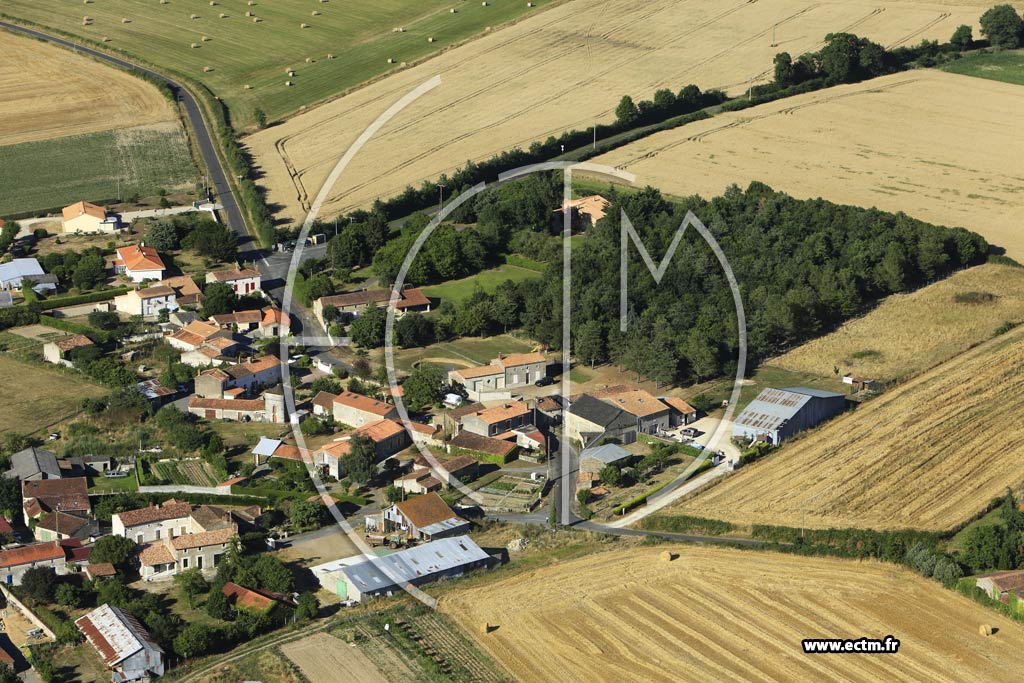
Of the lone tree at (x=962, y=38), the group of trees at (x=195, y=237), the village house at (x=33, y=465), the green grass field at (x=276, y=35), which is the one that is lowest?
the village house at (x=33, y=465)

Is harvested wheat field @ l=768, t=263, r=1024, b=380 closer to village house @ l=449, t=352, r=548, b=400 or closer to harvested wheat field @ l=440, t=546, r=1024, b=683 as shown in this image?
village house @ l=449, t=352, r=548, b=400

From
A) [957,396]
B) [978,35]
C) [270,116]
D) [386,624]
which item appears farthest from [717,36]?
[386,624]

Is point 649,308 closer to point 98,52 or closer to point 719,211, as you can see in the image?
point 719,211

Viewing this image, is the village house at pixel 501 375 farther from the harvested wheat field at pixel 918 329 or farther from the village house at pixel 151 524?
the village house at pixel 151 524

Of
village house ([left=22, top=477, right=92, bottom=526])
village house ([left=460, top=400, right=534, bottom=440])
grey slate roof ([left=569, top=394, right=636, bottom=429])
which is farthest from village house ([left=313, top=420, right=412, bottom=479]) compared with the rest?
village house ([left=22, top=477, right=92, bottom=526])

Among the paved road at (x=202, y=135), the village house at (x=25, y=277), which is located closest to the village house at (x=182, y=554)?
the village house at (x=25, y=277)

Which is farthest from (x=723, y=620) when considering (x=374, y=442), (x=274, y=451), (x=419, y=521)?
(x=274, y=451)
